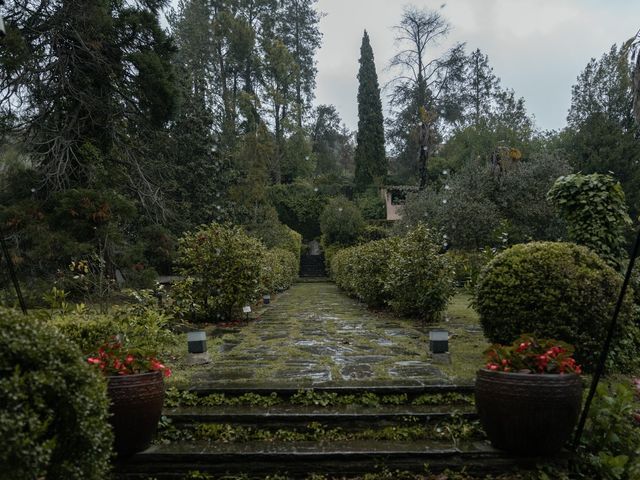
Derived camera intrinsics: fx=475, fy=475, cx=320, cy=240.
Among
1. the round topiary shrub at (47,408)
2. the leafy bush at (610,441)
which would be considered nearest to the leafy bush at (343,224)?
the leafy bush at (610,441)

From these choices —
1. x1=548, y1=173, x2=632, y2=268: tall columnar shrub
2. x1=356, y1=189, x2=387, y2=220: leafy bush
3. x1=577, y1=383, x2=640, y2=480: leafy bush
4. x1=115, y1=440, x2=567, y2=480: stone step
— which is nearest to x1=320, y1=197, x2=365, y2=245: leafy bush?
x1=356, y1=189, x2=387, y2=220: leafy bush

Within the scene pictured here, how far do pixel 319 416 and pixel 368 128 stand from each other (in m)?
29.0

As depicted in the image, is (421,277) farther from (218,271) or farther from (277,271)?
(277,271)

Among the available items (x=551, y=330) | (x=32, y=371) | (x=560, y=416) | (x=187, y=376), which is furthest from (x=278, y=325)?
(x=32, y=371)

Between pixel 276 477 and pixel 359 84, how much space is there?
31526 mm

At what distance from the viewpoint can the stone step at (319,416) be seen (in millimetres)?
3672

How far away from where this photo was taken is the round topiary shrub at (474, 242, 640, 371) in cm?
438

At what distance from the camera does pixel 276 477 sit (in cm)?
312

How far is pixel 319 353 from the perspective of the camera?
565 cm

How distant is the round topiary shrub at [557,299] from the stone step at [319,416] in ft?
3.80

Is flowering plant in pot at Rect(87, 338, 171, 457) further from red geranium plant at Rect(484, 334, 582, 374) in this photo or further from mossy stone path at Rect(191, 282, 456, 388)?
red geranium plant at Rect(484, 334, 582, 374)

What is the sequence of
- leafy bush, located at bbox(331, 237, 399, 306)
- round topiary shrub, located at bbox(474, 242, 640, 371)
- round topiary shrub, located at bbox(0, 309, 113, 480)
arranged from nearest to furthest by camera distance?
round topiary shrub, located at bbox(0, 309, 113, 480) → round topiary shrub, located at bbox(474, 242, 640, 371) → leafy bush, located at bbox(331, 237, 399, 306)

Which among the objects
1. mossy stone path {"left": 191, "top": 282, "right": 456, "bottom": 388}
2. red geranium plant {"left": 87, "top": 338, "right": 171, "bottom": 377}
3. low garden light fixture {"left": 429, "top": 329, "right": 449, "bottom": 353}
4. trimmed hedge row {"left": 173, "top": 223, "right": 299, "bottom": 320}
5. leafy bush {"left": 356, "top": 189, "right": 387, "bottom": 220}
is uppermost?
leafy bush {"left": 356, "top": 189, "right": 387, "bottom": 220}

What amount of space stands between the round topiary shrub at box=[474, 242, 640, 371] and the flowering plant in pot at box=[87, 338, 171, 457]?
321cm
